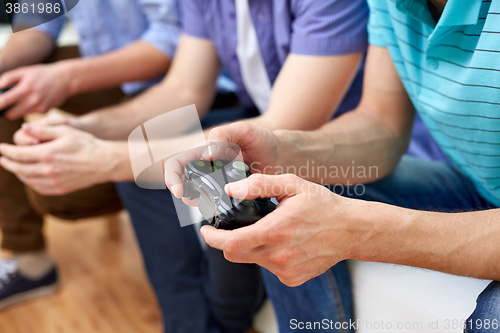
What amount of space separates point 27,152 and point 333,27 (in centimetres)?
52

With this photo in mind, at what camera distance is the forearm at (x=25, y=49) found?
920 millimetres

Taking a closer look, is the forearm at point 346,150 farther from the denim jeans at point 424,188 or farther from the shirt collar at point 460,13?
the shirt collar at point 460,13

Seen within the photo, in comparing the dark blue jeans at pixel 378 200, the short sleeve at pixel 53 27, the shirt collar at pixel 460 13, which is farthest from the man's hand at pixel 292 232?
the short sleeve at pixel 53 27

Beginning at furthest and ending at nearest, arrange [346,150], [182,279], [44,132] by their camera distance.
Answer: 1. [182,279]
2. [44,132]
3. [346,150]

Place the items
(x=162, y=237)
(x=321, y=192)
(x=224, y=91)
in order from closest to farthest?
(x=321, y=192)
(x=162, y=237)
(x=224, y=91)

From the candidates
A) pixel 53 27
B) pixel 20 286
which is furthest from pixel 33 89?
pixel 20 286

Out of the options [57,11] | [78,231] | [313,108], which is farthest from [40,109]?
[313,108]

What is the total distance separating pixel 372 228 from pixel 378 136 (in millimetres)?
220

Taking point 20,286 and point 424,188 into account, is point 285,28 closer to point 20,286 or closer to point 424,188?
point 424,188

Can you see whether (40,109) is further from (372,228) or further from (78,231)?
(372,228)

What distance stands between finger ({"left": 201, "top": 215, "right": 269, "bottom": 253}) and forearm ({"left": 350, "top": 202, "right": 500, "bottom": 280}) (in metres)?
0.11

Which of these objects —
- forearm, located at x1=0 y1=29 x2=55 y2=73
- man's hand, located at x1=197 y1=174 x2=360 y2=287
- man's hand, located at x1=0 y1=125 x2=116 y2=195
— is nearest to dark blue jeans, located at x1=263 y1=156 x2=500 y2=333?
man's hand, located at x1=197 y1=174 x2=360 y2=287

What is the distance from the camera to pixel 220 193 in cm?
32

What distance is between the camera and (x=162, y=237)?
2.43 ft
